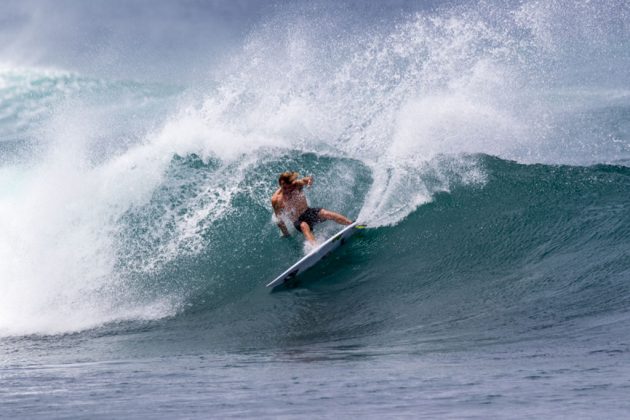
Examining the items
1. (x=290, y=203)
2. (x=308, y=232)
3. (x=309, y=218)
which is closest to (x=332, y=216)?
(x=309, y=218)

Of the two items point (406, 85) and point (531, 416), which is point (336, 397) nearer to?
point (531, 416)

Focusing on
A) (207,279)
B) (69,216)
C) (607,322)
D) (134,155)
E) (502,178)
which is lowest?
(607,322)

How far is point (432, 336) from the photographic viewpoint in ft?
18.5

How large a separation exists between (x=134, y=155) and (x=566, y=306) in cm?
736

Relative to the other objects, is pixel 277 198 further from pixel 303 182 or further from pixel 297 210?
pixel 303 182

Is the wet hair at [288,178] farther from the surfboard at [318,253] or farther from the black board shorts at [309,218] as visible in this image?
the surfboard at [318,253]

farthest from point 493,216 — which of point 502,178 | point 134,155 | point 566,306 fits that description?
point 134,155

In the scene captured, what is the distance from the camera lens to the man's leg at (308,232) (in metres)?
8.52

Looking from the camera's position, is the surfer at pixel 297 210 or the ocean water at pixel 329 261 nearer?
the ocean water at pixel 329 261

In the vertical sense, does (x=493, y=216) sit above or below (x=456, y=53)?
below

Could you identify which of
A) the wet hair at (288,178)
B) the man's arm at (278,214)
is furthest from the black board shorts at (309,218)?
the wet hair at (288,178)

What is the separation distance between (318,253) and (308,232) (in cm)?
46

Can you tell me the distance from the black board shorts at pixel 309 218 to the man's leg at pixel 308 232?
0.07m

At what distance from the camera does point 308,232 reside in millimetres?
8586
